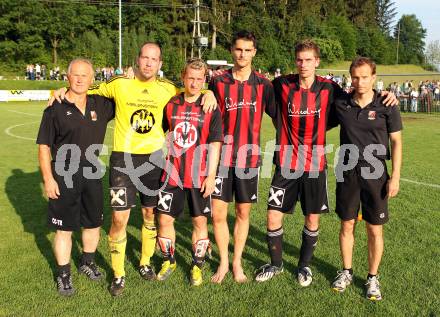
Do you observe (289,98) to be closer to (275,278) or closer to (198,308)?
(275,278)

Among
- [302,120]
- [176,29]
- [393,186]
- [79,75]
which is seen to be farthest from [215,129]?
[176,29]

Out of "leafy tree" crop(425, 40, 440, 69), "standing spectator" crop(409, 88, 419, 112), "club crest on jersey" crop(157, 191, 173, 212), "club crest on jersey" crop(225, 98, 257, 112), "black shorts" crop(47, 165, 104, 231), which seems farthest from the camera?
"leafy tree" crop(425, 40, 440, 69)

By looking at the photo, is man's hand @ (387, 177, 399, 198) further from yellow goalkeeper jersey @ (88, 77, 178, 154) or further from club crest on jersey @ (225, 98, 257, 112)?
yellow goalkeeper jersey @ (88, 77, 178, 154)

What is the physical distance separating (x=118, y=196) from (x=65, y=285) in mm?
905

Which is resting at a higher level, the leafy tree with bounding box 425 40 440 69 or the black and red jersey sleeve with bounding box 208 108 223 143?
the leafy tree with bounding box 425 40 440 69

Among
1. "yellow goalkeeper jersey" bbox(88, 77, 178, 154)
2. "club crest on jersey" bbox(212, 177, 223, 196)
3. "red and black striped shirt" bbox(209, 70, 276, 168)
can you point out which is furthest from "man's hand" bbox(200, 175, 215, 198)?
"yellow goalkeeper jersey" bbox(88, 77, 178, 154)

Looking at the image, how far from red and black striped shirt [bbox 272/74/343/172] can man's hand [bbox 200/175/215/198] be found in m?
0.70

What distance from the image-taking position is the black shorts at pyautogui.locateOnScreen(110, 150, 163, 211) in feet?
13.1

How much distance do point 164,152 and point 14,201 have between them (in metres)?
3.67

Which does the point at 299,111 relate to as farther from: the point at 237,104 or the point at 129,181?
the point at 129,181

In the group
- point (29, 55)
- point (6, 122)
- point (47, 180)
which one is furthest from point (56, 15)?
point (47, 180)

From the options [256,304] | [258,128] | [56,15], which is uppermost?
[56,15]

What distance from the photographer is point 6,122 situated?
17031 millimetres

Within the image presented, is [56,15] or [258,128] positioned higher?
[56,15]
